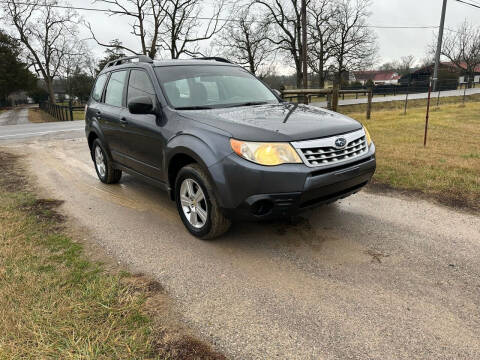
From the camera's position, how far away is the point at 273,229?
3717 millimetres

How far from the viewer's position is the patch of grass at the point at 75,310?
206cm

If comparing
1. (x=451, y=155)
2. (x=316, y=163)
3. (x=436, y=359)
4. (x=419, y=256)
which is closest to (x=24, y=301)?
(x=316, y=163)

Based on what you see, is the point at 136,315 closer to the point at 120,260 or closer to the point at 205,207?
the point at 120,260

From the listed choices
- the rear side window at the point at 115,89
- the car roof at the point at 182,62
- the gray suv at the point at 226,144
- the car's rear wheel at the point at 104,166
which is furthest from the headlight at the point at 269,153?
the car's rear wheel at the point at 104,166

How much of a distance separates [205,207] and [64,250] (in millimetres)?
1364

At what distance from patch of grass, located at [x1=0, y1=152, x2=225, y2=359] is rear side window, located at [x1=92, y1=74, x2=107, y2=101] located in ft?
8.53

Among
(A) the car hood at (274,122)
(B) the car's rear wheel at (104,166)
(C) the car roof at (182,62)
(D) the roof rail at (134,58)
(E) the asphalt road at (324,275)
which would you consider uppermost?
(D) the roof rail at (134,58)

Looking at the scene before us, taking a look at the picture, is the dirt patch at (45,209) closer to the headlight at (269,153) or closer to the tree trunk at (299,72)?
the headlight at (269,153)

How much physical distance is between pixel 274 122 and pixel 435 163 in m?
4.15

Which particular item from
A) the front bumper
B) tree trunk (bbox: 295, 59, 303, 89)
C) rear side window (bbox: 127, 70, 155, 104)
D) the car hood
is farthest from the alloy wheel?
tree trunk (bbox: 295, 59, 303, 89)

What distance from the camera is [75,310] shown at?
7.82ft

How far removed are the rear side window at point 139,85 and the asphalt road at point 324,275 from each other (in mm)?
1406

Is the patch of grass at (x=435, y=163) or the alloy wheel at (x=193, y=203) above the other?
the alloy wheel at (x=193, y=203)

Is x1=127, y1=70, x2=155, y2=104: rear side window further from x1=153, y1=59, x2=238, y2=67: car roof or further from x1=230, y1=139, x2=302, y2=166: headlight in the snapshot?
x1=230, y1=139, x2=302, y2=166: headlight
